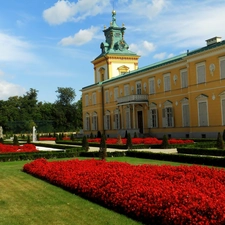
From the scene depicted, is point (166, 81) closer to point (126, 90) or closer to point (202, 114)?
point (202, 114)

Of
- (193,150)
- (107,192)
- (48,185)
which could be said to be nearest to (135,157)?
(193,150)

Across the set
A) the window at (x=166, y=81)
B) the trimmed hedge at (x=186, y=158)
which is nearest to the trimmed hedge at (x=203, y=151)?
the trimmed hedge at (x=186, y=158)

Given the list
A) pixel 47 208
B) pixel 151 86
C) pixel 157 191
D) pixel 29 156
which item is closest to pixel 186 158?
pixel 29 156

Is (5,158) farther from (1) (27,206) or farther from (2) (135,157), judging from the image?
(1) (27,206)

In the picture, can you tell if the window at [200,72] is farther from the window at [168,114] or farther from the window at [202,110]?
the window at [168,114]

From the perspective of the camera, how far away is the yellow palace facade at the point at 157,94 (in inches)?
1168

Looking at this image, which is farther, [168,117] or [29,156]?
[168,117]

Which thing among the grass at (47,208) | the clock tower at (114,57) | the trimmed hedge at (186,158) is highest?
the clock tower at (114,57)

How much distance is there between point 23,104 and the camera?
83875 mm

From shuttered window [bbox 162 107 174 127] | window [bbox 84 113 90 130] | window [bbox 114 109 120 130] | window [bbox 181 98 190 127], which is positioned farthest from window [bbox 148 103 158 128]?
window [bbox 84 113 90 130]

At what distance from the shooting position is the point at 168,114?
121ft

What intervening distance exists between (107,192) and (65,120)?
243 feet

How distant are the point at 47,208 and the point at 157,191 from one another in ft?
7.86

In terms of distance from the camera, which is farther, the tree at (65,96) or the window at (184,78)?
the tree at (65,96)
